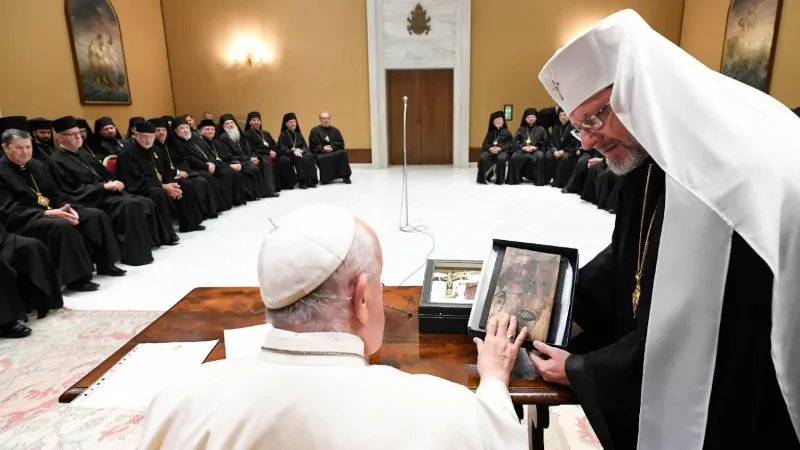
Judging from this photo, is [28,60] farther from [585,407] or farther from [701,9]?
[701,9]

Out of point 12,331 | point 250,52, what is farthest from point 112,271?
point 250,52

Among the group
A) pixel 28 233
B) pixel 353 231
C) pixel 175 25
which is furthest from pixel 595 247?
pixel 175 25

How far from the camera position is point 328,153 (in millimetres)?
10859

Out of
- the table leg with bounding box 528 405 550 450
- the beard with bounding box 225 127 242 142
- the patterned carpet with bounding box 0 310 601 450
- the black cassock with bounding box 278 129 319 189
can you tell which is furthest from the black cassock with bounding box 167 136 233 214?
the table leg with bounding box 528 405 550 450

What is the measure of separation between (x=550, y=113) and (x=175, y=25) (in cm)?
942

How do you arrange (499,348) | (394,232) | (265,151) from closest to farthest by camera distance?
(499,348) < (394,232) < (265,151)

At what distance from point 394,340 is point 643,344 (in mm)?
747

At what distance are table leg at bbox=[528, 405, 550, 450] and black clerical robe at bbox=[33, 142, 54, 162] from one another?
6.22 metres

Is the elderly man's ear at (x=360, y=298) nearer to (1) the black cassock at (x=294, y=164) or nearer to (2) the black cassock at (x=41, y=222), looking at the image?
(2) the black cassock at (x=41, y=222)

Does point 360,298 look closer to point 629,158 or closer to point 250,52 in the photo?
point 629,158

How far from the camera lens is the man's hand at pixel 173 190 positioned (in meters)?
6.51

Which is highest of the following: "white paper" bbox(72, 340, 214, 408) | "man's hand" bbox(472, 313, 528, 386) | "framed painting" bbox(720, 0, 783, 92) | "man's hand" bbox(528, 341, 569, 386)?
"framed painting" bbox(720, 0, 783, 92)

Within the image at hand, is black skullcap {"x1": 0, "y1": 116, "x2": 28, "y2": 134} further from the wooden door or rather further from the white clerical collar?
the wooden door

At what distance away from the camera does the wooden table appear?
4.48ft
